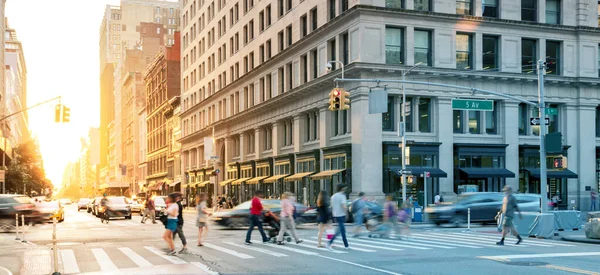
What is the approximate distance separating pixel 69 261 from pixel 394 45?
31.6 meters

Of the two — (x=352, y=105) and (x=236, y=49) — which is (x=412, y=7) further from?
(x=236, y=49)

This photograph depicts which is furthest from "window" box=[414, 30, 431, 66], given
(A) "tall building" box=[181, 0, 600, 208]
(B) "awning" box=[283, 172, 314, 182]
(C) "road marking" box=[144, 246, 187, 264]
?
(C) "road marking" box=[144, 246, 187, 264]

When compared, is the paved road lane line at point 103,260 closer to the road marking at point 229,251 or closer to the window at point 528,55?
the road marking at point 229,251

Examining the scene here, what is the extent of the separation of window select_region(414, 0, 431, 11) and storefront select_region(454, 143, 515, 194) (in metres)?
9.58

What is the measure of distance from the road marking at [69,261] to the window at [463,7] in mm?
34023

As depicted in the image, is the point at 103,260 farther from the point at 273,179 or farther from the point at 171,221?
the point at 273,179

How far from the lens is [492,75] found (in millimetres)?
46500

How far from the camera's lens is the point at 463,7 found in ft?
154

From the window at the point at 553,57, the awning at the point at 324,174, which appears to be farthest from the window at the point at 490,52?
the awning at the point at 324,174

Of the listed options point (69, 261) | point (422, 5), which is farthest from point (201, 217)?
point (422, 5)

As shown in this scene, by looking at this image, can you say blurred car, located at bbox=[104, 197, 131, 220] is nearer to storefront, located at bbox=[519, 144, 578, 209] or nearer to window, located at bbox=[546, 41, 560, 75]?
storefront, located at bbox=[519, 144, 578, 209]

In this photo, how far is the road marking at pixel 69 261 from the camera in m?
15.8

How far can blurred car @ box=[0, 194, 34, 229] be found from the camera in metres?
33.7

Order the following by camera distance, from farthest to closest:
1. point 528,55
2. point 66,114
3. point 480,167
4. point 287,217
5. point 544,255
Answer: point 528,55
point 480,167
point 66,114
point 287,217
point 544,255
